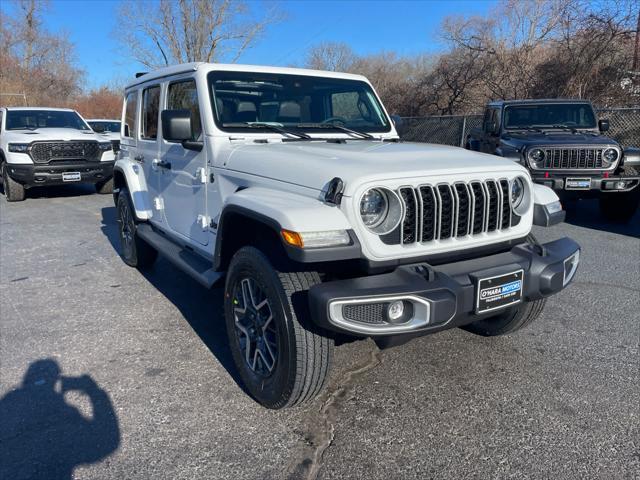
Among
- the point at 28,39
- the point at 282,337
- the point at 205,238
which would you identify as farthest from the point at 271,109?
the point at 28,39

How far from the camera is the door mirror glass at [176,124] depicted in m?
3.25

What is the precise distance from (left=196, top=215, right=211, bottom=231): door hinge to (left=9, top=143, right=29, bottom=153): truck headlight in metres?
8.11

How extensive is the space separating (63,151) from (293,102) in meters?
8.22

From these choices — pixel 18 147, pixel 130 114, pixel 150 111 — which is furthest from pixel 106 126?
pixel 150 111

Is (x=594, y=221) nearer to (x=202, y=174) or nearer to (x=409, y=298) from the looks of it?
(x=202, y=174)

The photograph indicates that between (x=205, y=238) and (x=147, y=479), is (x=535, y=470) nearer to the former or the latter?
(x=147, y=479)

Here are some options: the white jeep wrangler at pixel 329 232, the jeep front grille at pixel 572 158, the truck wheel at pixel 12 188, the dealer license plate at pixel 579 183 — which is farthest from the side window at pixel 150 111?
the truck wheel at pixel 12 188

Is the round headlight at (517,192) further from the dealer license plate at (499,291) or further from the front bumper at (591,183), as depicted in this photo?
the front bumper at (591,183)

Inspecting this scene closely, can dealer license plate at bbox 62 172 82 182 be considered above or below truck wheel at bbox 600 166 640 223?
above

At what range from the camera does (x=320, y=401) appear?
2.91 metres

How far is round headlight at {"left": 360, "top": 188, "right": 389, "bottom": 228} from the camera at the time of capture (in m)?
2.45

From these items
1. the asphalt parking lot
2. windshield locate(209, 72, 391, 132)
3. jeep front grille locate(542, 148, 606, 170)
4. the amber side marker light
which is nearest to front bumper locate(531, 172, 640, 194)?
jeep front grille locate(542, 148, 606, 170)

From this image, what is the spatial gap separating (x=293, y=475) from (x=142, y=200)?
137 inches

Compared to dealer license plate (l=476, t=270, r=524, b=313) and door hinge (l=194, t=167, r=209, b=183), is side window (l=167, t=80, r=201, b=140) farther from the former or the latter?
dealer license plate (l=476, t=270, r=524, b=313)
